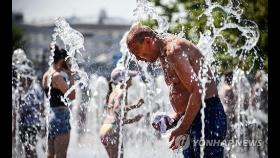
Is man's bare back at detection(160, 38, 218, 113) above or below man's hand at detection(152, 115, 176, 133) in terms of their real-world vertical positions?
above

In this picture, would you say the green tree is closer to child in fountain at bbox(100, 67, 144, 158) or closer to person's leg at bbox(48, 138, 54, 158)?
child in fountain at bbox(100, 67, 144, 158)

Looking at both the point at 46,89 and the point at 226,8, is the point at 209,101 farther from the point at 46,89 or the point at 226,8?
the point at 226,8

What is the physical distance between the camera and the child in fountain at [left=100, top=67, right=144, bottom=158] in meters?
4.59

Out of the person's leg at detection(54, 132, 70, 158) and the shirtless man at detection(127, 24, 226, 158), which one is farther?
the person's leg at detection(54, 132, 70, 158)

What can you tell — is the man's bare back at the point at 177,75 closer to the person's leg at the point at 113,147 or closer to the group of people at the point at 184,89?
the group of people at the point at 184,89

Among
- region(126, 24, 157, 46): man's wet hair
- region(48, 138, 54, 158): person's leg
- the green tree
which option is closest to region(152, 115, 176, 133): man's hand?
region(126, 24, 157, 46): man's wet hair

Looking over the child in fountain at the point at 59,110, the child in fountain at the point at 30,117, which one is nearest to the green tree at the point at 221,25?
the child in fountain at the point at 30,117

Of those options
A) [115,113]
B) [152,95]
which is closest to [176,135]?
[115,113]

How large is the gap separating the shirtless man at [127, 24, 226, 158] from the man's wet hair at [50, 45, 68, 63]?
159 cm

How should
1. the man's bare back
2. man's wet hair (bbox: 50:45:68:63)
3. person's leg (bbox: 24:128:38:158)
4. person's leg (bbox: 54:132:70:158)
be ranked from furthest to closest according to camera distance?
1. person's leg (bbox: 24:128:38:158)
2. man's wet hair (bbox: 50:45:68:63)
3. person's leg (bbox: 54:132:70:158)
4. the man's bare back

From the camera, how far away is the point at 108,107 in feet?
15.9

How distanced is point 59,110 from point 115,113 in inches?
17.5
